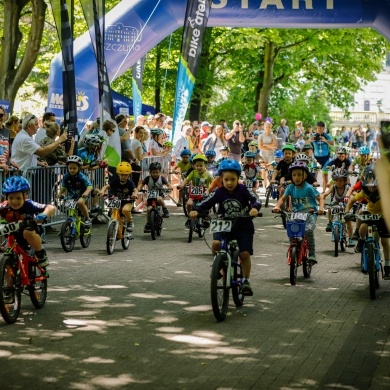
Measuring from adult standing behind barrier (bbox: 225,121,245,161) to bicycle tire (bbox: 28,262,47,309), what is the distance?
17224 millimetres

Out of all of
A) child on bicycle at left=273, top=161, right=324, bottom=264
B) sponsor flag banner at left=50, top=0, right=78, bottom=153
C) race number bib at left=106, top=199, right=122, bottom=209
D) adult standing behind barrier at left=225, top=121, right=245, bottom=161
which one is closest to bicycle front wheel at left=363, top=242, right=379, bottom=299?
child on bicycle at left=273, top=161, right=324, bottom=264

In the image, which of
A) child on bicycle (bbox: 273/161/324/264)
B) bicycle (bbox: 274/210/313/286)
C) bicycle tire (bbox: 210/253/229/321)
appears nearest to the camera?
bicycle tire (bbox: 210/253/229/321)

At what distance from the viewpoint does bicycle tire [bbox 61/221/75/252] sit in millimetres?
15201

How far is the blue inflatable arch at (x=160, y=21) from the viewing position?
21000 millimetres

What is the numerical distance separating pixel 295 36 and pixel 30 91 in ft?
57.2

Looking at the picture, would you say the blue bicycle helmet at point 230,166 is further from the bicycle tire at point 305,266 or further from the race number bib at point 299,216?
the bicycle tire at point 305,266

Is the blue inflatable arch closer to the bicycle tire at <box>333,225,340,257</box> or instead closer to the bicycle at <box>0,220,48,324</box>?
the bicycle tire at <box>333,225,340,257</box>

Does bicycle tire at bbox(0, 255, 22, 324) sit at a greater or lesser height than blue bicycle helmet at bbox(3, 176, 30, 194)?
lesser

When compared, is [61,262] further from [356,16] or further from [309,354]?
[356,16]

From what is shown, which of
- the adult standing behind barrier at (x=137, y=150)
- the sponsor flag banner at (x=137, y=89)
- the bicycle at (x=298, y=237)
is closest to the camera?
the bicycle at (x=298, y=237)

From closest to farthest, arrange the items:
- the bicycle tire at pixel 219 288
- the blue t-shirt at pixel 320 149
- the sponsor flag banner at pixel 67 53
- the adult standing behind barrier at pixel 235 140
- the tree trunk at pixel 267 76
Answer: the bicycle tire at pixel 219 288
the sponsor flag banner at pixel 67 53
the adult standing behind barrier at pixel 235 140
the blue t-shirt at pixel 320 149
the tree trunk at pixel 267 76

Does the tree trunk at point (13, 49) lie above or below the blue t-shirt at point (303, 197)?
above

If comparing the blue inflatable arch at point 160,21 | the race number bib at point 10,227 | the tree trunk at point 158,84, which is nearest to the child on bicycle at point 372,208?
the race number bib at point 10,227

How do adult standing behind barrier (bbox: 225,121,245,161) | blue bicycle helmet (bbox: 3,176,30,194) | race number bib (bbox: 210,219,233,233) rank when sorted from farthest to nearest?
adult standing behind barrier (bbox: 225,121,245,161) < race number bib (bbox: 210,219,233,233) < blue bicycle helmet (bbox: 3,176,30,194)
